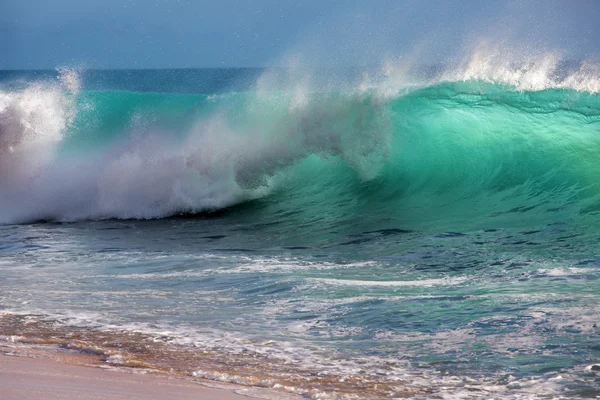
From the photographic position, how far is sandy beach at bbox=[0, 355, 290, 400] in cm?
345

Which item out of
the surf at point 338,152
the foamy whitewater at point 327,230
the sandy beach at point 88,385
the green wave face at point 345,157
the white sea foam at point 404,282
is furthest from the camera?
the surf at point 338,152

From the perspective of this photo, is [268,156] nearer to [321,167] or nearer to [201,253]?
[321,167]

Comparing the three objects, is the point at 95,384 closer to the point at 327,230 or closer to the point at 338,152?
the point at 327,230

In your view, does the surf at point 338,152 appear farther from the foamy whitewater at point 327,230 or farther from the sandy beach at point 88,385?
Result: the sandy beach at point 88,385

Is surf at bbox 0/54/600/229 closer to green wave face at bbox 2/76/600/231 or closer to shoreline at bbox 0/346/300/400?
green wave face at bbox 2/76/600/231

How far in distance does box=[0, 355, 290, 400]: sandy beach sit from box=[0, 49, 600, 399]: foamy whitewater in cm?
26

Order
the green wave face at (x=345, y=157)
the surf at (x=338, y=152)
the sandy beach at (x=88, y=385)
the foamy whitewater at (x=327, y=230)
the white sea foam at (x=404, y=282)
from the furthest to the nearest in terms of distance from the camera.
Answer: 1. the surf at (x=338, y=152)
2. the green wave face at (x=345, y=157)
3. the white sea foam at (x=404, y=282)
4. the foamy whitewater at (x=327, y=230)
5. the sandy beach at (x=88, y=385)

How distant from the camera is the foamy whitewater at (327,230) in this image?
4.38 metres

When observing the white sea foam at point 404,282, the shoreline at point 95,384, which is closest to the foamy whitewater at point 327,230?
the white sea foam at point 404,282

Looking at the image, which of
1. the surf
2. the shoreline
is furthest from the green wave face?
the shoreline

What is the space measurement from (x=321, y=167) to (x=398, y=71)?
226 cm

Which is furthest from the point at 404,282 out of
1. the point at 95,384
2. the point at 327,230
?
the point at 327,230

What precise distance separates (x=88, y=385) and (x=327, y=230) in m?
6.15

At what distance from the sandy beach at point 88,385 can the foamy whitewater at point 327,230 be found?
0.87 ft
